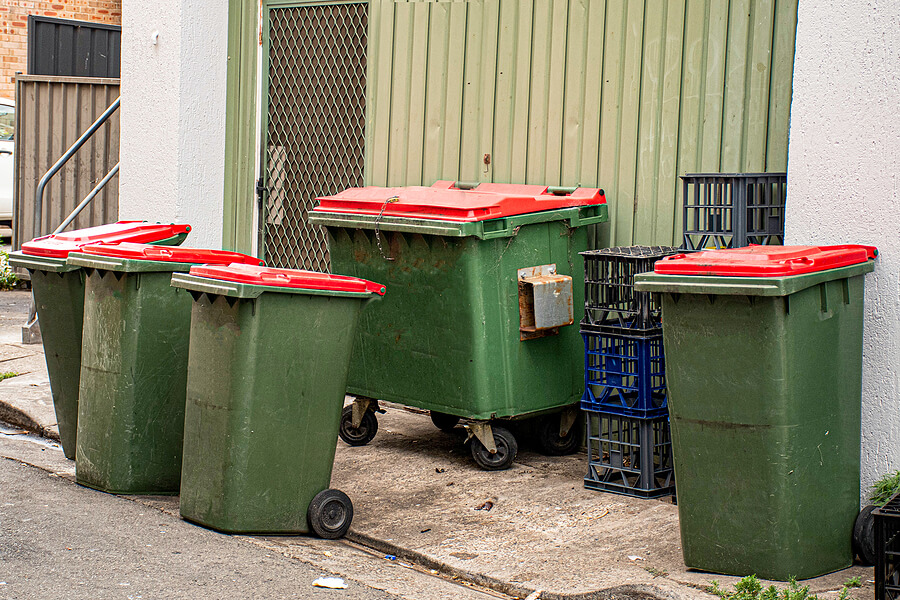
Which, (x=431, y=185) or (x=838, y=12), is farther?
(x=431, y=185)

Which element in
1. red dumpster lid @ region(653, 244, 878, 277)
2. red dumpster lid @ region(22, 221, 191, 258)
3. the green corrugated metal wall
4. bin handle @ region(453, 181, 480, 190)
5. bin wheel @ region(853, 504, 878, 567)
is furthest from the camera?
bin handle @ region(453, 181, 480, 190)

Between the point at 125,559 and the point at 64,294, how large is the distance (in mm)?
1693

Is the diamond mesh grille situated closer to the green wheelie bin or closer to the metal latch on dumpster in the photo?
the metal latch on dumpster

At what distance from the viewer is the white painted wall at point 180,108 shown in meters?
7.84

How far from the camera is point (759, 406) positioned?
12.7 feet

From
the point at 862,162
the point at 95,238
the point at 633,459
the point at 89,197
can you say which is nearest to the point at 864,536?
the point at 633,459

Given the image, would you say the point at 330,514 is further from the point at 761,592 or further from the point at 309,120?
the point at 309,120

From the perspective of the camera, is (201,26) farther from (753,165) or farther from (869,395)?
(869,395)

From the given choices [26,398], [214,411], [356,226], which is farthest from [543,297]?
[26,398]

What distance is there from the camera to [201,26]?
7836mm

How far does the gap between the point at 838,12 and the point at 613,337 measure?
171cm

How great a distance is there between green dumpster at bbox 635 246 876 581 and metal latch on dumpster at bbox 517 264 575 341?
1.42 m

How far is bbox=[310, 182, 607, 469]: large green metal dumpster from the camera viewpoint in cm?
533

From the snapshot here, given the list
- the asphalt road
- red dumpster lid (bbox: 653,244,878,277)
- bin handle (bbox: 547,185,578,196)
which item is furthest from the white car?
red dumpster lid (bbox: 653,244,878,277)
